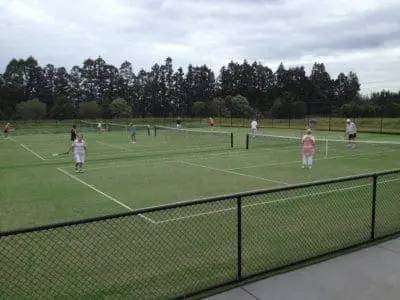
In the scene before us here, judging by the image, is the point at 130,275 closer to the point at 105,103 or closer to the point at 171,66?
the point at 105,103

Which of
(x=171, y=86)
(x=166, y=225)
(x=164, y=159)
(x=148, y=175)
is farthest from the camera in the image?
(x=171, y=86)

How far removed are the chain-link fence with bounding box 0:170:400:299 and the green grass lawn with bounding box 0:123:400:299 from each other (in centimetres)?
2

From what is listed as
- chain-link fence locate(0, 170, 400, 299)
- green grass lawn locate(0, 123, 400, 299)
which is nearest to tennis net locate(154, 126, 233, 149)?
green grass lawn locate(0, 123, 400, 299)

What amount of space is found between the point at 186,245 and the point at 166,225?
166 centimetres

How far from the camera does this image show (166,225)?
10.3 m

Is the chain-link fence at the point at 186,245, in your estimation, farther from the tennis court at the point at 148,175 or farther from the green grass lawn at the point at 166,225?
the tennis court at the point at 148,175

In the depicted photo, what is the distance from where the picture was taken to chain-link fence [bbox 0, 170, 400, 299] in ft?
21.5

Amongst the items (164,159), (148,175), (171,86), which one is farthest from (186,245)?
(171,86)

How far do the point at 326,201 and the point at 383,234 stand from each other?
3871 millimetres

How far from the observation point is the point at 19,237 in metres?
9.77

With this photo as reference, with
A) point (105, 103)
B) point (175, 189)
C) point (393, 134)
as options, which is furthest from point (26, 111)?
point (175, 189)

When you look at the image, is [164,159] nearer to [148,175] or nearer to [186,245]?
[148,175]

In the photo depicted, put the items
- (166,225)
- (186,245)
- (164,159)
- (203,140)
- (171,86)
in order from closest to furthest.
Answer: (186,245)
(166,225)
(164,159)
(203,140)
(171,86)

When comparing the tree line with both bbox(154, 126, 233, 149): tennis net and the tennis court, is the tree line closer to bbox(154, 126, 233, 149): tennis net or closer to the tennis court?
bbox(154, 126, 233, 149): tennis net
